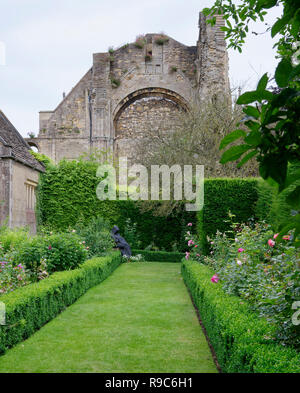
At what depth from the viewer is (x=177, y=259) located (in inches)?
626

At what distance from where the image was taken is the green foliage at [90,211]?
17.0 m

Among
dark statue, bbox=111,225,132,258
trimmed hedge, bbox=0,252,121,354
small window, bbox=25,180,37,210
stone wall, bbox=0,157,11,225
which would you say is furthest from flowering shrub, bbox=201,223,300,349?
small window, bbox=25,180,37,210

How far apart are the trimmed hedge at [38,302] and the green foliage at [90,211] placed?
837cm

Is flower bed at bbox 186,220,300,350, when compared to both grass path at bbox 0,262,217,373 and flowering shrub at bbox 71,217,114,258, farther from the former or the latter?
flowering shrub at bbox 71,217,114,258

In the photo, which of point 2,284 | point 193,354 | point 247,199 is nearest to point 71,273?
point 2,284

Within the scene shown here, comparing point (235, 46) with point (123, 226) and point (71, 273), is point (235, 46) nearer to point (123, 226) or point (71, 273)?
point (71, 273)

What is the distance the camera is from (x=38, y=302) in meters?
5.41

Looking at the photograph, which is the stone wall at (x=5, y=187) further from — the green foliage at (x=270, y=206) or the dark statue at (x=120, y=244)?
the green foliage at (x=270, y=206)

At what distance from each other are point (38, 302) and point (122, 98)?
19863 mm

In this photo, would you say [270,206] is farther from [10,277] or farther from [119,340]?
[10,277]

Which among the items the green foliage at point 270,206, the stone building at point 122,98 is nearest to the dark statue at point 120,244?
the green foliage at point 270,206

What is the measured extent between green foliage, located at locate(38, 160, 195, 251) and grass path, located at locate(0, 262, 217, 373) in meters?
8.92

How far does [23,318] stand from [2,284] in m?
1.51

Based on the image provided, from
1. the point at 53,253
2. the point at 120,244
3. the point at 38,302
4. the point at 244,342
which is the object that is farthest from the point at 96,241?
the point at 244,342
